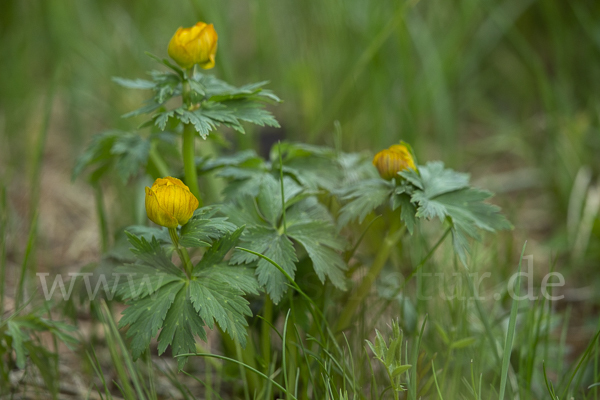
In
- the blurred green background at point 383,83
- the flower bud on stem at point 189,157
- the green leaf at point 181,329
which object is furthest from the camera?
the blurred green background at point 383,83

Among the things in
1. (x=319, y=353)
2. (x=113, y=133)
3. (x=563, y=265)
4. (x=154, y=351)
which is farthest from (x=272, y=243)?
(x=563, y=265)

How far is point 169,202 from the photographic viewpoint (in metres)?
0.95

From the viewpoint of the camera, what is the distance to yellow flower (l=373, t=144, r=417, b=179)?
1109mm

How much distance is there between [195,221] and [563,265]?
63.6 inches

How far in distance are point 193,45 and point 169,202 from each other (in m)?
0.37

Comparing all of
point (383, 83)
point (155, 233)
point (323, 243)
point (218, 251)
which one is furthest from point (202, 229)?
point (383, 83)

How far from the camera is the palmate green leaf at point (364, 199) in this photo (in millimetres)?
1088

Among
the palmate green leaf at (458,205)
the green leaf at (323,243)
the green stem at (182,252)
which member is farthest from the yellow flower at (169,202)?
the palmate green leaf at (458,205)

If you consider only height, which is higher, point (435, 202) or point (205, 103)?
point (205, 103)

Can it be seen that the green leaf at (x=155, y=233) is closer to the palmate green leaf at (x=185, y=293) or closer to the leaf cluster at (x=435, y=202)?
the palmate green leaf at (x=185, y=293)

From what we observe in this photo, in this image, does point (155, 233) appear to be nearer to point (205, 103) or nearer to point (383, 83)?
point (205, 103)

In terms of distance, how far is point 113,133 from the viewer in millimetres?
1281

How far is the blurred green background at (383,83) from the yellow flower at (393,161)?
89cm

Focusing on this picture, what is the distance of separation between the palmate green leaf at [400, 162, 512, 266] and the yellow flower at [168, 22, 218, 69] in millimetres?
511
